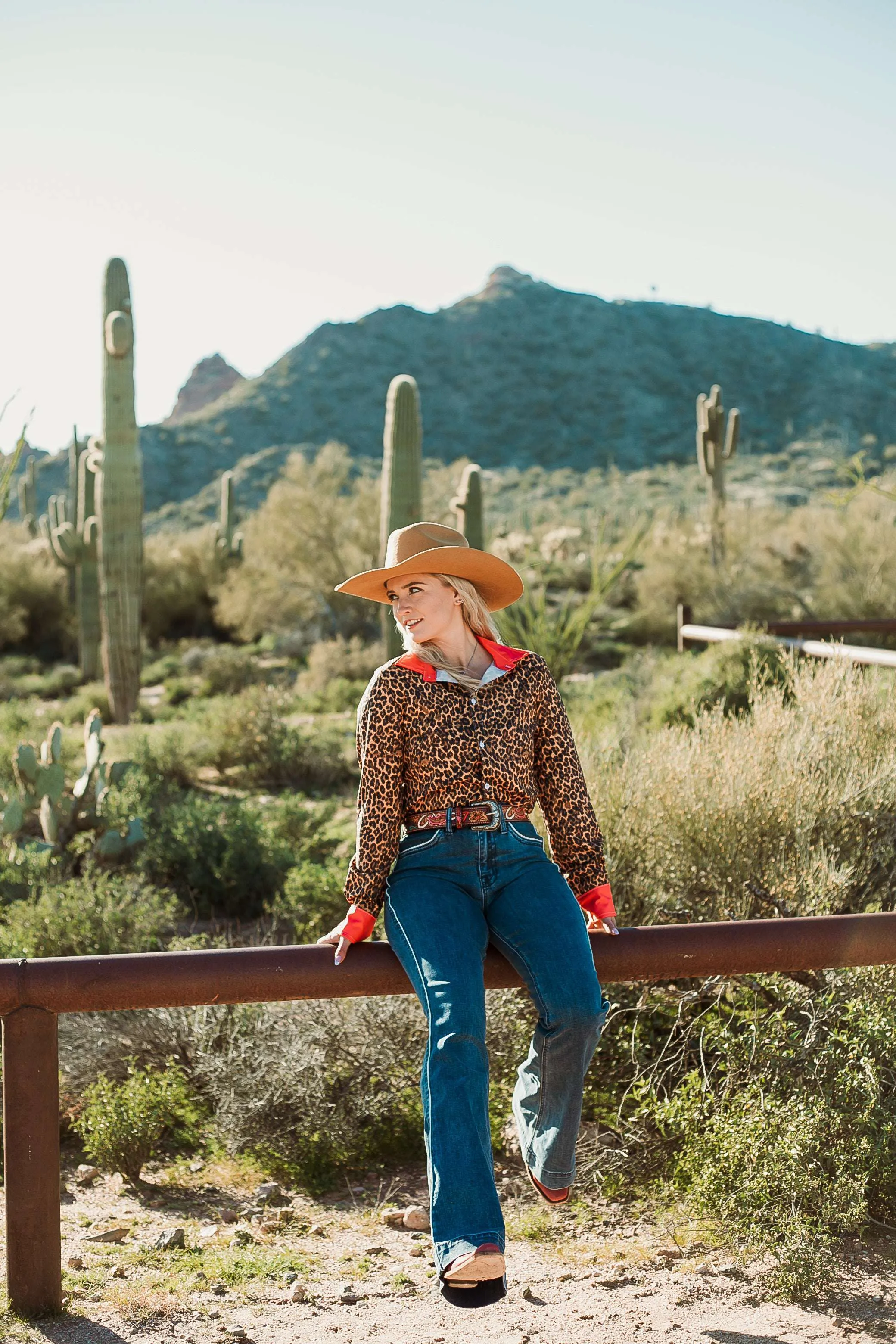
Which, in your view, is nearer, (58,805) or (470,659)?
(470,659)

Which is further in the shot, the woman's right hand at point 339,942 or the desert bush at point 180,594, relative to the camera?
the desert bush at point 180,594

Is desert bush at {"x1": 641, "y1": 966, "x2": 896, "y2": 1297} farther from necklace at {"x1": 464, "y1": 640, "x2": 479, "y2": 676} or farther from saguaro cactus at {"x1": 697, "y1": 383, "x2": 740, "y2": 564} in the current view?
saguaro cactus at {"x1": 697, "y1": 383, "x2": 740, "y2": 564}

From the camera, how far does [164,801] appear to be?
924 centimetres

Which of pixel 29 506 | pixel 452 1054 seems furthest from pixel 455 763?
pixel 29 506

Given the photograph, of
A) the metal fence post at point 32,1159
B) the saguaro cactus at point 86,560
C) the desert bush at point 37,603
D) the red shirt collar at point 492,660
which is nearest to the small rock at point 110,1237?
the metal fence post at point 32,1159

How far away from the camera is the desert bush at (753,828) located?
429 centimetres

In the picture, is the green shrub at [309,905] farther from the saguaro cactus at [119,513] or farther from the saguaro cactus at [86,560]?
the saguaro cactus at [86,560]

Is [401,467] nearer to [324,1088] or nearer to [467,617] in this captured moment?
[324,1088]

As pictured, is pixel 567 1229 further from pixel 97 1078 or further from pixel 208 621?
pixel 208 621

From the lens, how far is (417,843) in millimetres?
2738

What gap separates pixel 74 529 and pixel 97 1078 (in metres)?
17.8

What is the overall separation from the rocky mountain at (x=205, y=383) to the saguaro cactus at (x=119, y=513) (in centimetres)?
9570

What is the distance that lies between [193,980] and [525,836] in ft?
2.68

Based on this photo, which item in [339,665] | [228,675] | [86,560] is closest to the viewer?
[228,675]
